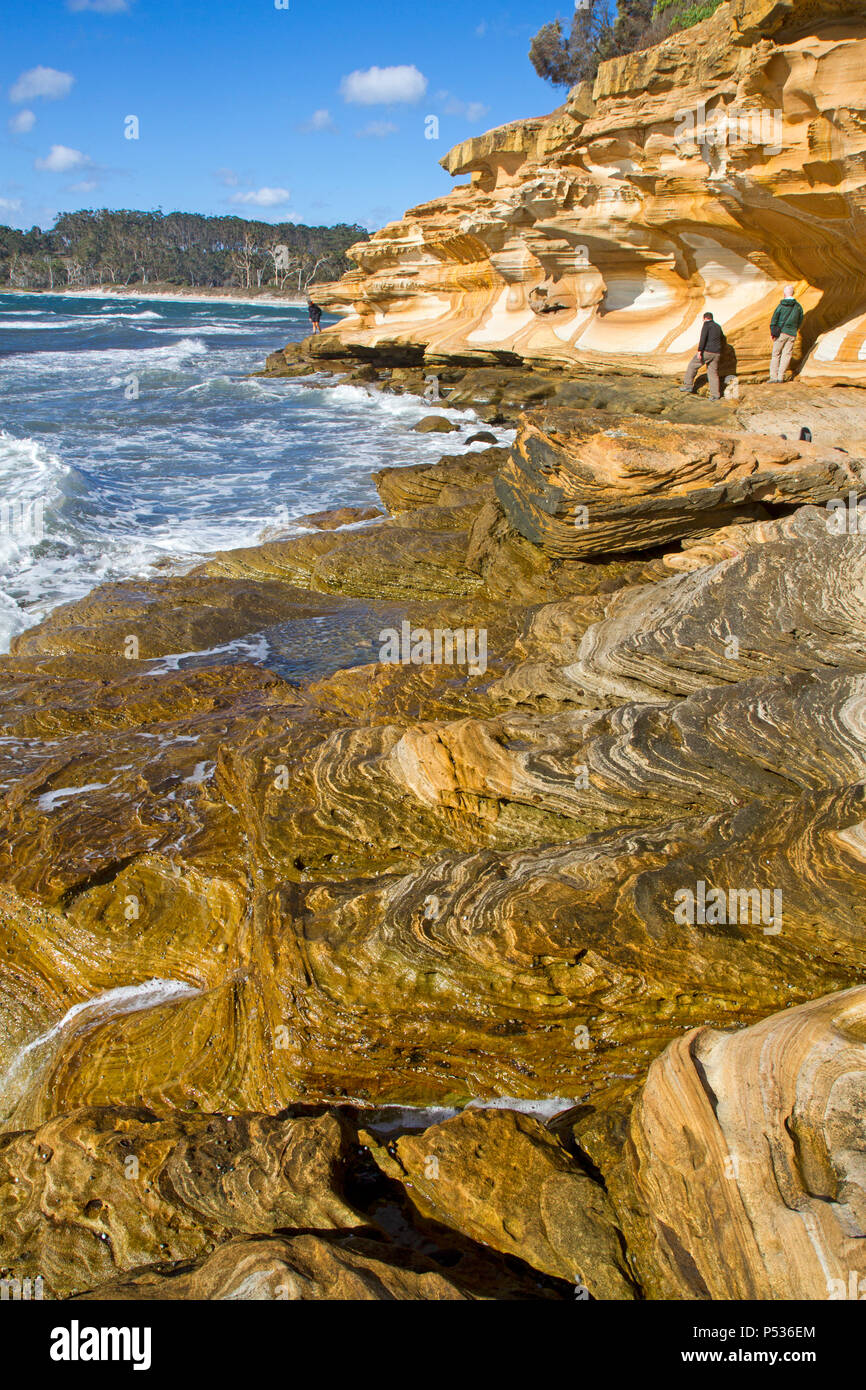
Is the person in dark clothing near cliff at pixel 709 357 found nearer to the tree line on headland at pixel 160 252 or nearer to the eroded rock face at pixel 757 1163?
the eroded rock face at pixel 757 1163

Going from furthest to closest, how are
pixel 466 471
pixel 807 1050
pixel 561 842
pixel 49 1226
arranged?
pixel 466 471 → pixel 561 842 → pixel 49 1226 → pixel 807 1050

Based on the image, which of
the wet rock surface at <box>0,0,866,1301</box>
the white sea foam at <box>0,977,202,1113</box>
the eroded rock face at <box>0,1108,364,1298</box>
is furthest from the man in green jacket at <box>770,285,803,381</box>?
the eroded rock face at <box>0,1108,364,1298</box>

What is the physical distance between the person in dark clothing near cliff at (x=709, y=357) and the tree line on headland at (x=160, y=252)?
376 ft

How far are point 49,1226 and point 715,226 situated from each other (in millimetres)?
18896

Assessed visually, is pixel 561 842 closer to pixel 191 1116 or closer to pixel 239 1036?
pixel 239 1036

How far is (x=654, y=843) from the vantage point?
4.22 metres

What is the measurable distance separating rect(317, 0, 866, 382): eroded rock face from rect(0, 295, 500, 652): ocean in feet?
14.3

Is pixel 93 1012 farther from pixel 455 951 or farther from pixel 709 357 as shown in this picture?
pixel 709 357

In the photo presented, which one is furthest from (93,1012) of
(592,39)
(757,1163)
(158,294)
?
(158,294)

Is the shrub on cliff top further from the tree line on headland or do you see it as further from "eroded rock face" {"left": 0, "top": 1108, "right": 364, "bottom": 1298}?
the tree line on headland

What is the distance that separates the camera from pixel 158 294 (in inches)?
4801

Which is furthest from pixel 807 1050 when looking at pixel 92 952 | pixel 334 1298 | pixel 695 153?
pixel 695 153

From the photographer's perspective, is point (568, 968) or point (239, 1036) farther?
point (239, 1036)
